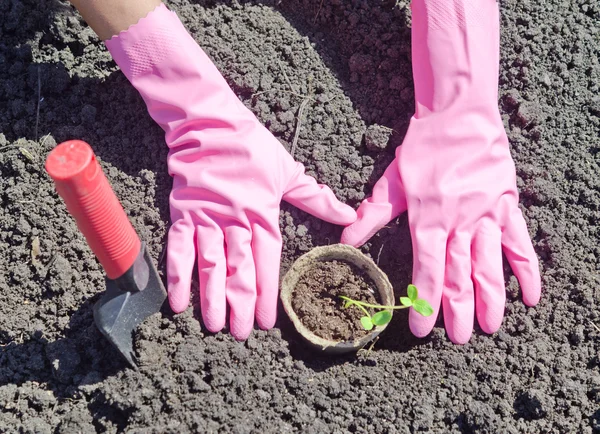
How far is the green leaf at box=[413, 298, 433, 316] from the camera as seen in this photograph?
172cm

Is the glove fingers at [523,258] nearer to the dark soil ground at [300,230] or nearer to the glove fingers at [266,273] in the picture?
the dark soil ground at [300,230]

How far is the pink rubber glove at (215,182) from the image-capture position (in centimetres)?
181

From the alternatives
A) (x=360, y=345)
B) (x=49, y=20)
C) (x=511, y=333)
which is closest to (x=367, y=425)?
(x=360, y=345)

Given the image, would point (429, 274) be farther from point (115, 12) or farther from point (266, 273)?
point (115, 12)

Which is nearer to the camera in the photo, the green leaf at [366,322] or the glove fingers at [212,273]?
the green leaf at [366,322]

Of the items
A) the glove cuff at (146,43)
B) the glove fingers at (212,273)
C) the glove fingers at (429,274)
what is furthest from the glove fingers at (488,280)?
the glove cuff at (146,43)

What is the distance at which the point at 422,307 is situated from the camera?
5.65 feet

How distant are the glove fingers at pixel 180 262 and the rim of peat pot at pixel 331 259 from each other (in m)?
0.30

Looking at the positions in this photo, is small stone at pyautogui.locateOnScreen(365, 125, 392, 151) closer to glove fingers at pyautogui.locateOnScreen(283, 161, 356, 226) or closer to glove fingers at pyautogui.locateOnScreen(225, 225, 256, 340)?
glove fingers at pyautogui.locateOnScreen(283, 161, 356, 226)

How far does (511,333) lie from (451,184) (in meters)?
0.54

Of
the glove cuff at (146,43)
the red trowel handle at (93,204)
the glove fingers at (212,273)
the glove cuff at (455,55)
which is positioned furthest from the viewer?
the glove cuff at (455,55)

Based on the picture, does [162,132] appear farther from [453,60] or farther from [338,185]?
[453,60]

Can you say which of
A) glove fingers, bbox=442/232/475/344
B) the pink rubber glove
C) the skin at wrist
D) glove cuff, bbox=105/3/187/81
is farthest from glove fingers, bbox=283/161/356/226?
the skin at wrist

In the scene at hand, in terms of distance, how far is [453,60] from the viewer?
6.57 ft
